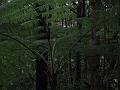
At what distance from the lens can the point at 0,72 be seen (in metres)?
7.40

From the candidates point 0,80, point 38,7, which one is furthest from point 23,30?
point 0,80

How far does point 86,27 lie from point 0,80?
325 cm

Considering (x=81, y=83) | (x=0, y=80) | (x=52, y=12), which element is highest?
(x=52, y=12)

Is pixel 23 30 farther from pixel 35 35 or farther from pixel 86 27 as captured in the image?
pixel 86 27

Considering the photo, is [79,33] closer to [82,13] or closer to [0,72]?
[0,72]

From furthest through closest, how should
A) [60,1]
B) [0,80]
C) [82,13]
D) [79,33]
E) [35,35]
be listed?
[82,13]
[0,80]
[35,35]
[79,33]
[60,1]

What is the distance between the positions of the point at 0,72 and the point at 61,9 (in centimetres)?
261

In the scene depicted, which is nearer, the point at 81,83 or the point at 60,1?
the point at 60,1

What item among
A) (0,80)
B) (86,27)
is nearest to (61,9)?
(86,27)

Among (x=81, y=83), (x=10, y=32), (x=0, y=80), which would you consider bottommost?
(x=81, y=83)

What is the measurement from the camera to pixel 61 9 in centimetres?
565

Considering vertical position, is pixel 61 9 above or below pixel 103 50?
above

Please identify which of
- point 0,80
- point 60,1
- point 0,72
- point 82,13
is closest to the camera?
point 60,1

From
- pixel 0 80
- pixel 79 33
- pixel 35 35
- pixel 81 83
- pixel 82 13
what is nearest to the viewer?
pixel 79 33
